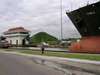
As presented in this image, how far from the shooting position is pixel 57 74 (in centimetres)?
1365

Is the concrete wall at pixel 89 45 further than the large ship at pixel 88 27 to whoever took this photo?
No

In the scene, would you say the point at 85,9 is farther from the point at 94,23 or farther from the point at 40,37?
the point at 40,37

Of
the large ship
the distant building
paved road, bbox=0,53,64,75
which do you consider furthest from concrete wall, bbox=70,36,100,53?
the distant building

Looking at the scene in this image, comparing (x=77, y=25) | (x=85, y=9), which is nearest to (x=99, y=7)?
(x=85, y=9)

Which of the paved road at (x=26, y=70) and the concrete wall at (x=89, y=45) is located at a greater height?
the concrete wall at (x=89, y=45)

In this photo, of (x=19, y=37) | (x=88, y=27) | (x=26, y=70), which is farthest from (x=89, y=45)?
(x=19, y=37)

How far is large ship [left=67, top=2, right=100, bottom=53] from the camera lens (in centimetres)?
2854

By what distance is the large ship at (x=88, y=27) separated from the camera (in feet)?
93.6

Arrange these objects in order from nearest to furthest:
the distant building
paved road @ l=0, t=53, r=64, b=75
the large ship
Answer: paved road @ l=0, t=53, r=64, b=75 → the large ship → the distant building

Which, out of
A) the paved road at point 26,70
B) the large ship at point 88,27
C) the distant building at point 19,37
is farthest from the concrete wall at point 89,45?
the distant building at point 19,37

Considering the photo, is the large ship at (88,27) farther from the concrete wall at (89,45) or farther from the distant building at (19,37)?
the distant building at (19,37)

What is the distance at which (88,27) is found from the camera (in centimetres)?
3028

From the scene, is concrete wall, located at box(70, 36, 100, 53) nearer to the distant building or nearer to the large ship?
the large ship

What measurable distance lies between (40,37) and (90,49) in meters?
68.1
